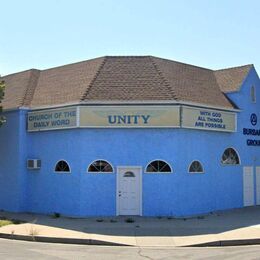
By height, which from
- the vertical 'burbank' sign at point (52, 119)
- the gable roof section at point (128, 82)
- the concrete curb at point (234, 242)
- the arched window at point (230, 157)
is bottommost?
the concrete curb at point (234, 242)

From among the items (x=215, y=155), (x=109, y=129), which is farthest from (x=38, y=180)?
(x=215, y=155)

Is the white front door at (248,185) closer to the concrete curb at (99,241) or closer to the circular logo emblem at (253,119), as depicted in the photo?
the circular logo emblem at (253,119)

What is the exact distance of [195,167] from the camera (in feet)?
67.3

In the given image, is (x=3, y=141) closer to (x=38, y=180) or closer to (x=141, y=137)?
(x=38, y=180)

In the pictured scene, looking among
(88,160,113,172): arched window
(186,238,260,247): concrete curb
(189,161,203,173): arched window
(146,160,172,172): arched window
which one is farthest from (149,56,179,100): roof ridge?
(186,238,260,247): concrete curb

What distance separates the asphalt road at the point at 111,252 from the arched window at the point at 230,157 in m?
9.49

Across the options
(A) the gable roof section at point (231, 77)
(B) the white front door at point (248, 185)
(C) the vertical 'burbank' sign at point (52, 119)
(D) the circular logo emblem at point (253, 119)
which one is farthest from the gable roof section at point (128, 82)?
(B) the white front door at point (248, 185)

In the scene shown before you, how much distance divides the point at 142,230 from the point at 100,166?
4557 millimetres

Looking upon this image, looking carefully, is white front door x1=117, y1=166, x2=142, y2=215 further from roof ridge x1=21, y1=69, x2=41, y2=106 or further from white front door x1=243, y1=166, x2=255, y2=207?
white front door x1=243, y1=166, x2=255, y2=207

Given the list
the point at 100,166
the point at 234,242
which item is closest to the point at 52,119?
the point at 100,166

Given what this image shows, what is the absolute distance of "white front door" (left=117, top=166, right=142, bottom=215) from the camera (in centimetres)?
1945

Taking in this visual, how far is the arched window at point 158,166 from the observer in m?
19.6

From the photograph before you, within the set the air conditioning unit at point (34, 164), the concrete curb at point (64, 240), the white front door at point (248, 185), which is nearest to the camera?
the concrete curb at point (64, 240)

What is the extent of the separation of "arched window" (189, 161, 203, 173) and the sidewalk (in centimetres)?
208
